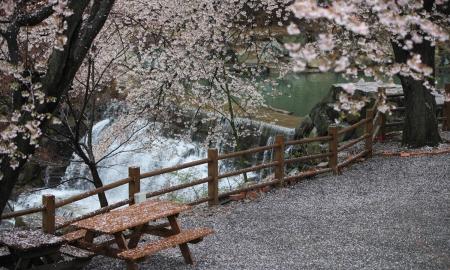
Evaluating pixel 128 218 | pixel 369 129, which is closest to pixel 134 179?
pixel 128 218

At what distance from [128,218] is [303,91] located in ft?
76.7

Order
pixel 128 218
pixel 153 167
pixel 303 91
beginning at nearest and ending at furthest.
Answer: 1. pixel 128 218
2. pixel 153 167
3. pixel 303 91

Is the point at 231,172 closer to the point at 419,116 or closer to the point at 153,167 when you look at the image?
the point at 419,116

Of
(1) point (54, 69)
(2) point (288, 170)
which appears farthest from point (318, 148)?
(1) point (54, 69)

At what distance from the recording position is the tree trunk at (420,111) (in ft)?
40.4

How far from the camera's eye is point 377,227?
8188 millimetres

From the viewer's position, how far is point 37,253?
5.71 meters

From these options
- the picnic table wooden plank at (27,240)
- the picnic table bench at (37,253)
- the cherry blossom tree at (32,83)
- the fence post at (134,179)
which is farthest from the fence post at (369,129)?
the cherry blossom tree at (32,83)

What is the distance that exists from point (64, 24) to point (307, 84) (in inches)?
1068

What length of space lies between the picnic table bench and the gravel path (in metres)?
0.67

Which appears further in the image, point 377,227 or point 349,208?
point 349,208

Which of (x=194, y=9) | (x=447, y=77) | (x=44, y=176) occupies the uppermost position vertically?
(x=194, y=9)

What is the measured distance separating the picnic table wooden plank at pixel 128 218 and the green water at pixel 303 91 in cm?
1333

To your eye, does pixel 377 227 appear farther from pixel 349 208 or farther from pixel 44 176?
pixel 44 176
